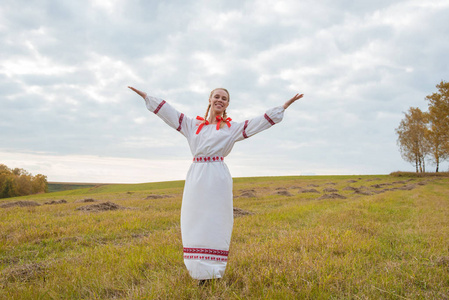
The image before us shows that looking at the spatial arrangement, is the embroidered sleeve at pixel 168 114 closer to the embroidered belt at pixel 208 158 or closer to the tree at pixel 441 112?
the embroidered belt at pixel 208 158

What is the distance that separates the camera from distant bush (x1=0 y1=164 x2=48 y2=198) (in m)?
49.4

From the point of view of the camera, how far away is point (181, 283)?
3.54 m

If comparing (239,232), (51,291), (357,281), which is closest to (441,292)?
(357,281)

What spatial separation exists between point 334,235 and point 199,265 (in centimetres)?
374

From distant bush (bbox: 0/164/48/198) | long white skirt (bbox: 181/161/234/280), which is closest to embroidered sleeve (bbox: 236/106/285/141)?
long white skirt (bbox: 181/161/234/280)

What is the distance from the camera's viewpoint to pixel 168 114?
4.36m

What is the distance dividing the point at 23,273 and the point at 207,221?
3140mm

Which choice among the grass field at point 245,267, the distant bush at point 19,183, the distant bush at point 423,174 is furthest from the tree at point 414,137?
the distant bush at point 19,183

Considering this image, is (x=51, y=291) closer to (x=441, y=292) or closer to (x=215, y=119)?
Answer: (x=215, y=119)

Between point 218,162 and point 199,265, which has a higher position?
point 218,162

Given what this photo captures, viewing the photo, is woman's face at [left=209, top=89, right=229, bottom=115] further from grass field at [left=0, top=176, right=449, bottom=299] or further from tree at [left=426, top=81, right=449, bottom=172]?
tree at [left=426, top=81, right=449, bottom=172]

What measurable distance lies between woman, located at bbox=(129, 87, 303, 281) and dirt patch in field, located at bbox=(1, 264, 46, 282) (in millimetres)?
2474

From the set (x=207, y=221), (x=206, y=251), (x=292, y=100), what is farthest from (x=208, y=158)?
(x=292, y=100)

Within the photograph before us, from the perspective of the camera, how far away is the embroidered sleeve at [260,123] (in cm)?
405
